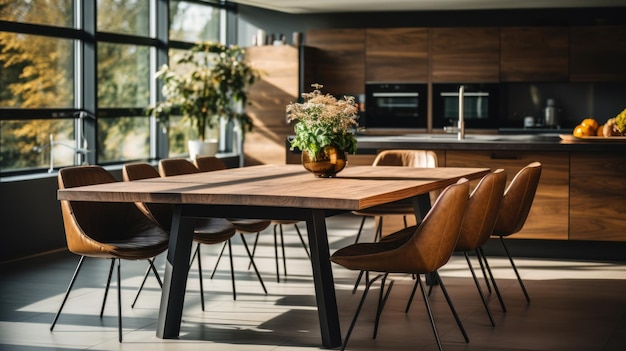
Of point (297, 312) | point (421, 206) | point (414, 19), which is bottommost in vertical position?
point (297, 312)

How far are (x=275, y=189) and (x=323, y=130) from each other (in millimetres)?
805

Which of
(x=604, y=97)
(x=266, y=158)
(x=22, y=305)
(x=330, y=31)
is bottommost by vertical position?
(x=22, y=305)

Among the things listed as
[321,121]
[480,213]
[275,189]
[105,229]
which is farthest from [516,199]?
[105,229]

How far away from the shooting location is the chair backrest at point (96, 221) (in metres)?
4.85

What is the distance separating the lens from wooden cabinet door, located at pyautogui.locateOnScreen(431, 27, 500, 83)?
34.4 ft

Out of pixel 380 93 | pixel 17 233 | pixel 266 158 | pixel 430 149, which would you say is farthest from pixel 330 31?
pixel 17 233

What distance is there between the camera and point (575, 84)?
10742mm

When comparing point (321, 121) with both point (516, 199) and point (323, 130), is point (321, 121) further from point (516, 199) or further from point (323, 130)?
point (516, 199)

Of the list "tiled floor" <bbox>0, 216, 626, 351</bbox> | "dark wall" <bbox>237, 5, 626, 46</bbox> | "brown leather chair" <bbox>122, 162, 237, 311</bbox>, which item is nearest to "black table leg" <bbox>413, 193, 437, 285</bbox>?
"tiled floor" <bbox>0, 216, 626, 351</bbox>

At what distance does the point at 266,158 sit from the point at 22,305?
218 inches

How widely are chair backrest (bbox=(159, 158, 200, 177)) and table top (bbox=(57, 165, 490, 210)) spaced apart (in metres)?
0.43

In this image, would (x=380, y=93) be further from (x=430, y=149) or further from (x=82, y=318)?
(x=82, y=318)

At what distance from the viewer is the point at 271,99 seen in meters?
10.8

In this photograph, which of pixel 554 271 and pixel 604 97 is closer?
pixel 554 271
